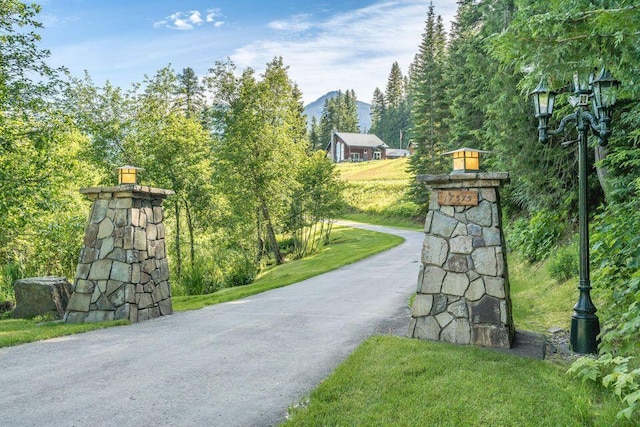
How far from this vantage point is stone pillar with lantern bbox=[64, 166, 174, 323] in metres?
7.11

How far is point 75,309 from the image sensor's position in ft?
23.5

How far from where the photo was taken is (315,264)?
16844 millimetres

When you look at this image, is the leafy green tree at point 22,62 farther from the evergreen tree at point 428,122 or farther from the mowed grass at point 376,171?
the mowed grass at point 376,171

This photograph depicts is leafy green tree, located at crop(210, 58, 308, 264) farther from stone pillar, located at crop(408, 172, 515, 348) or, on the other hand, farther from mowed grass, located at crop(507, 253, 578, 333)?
stone pillar, located at crop(408, 172, 515, 348)

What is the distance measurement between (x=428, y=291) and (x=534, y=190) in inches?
273

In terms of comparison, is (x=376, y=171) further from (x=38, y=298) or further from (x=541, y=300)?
(x=38, y=298)

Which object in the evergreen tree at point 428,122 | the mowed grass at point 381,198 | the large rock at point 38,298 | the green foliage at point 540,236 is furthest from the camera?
the mowed grass at point 381,198

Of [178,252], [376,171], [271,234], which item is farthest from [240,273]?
[376,171]

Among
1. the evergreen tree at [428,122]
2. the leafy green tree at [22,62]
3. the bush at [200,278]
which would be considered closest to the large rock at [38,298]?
the leafy green tree at [22,62]

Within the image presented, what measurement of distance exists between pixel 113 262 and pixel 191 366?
3022 millimetres

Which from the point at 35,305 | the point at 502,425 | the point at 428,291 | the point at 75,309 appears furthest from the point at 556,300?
the point at 35,305

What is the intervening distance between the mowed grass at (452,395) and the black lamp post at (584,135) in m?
0.97

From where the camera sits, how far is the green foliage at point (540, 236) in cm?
1055

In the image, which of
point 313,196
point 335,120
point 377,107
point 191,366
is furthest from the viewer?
point 377,107
